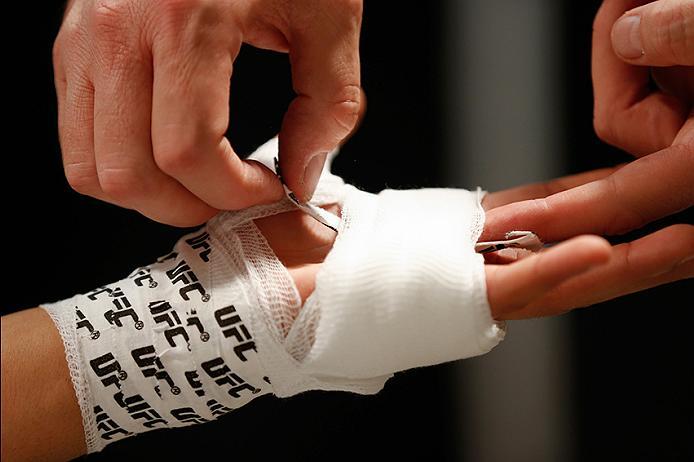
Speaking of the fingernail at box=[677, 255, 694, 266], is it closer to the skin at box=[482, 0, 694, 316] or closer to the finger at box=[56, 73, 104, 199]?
the skin at box=[482, 0, 694, 316]

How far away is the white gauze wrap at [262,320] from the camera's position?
60cm

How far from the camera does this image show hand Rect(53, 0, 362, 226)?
2.10 ft

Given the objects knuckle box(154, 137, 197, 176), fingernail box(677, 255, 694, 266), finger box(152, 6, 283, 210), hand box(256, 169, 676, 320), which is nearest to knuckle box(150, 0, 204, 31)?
finger box(152, 6, 283, 210)

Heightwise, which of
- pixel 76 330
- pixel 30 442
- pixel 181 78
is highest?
pixel 181 78

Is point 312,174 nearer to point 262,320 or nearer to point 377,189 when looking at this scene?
point 262,320

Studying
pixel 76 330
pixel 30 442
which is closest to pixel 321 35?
pixel 76 330

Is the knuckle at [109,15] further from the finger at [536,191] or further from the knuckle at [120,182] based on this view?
the finger at [536,191]

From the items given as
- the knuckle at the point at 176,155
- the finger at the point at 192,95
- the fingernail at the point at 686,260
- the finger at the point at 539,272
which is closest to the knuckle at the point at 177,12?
the finger at the point at 192,95

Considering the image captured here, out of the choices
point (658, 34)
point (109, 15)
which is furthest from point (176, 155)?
point (658, 34)

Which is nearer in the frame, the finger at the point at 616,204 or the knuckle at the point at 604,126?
the finger at the point at 616,204

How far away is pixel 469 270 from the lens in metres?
0.60

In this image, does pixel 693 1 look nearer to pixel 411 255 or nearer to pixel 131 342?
pixel 411 255

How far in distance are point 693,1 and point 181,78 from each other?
0.53 m

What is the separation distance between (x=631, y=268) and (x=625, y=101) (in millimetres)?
404
